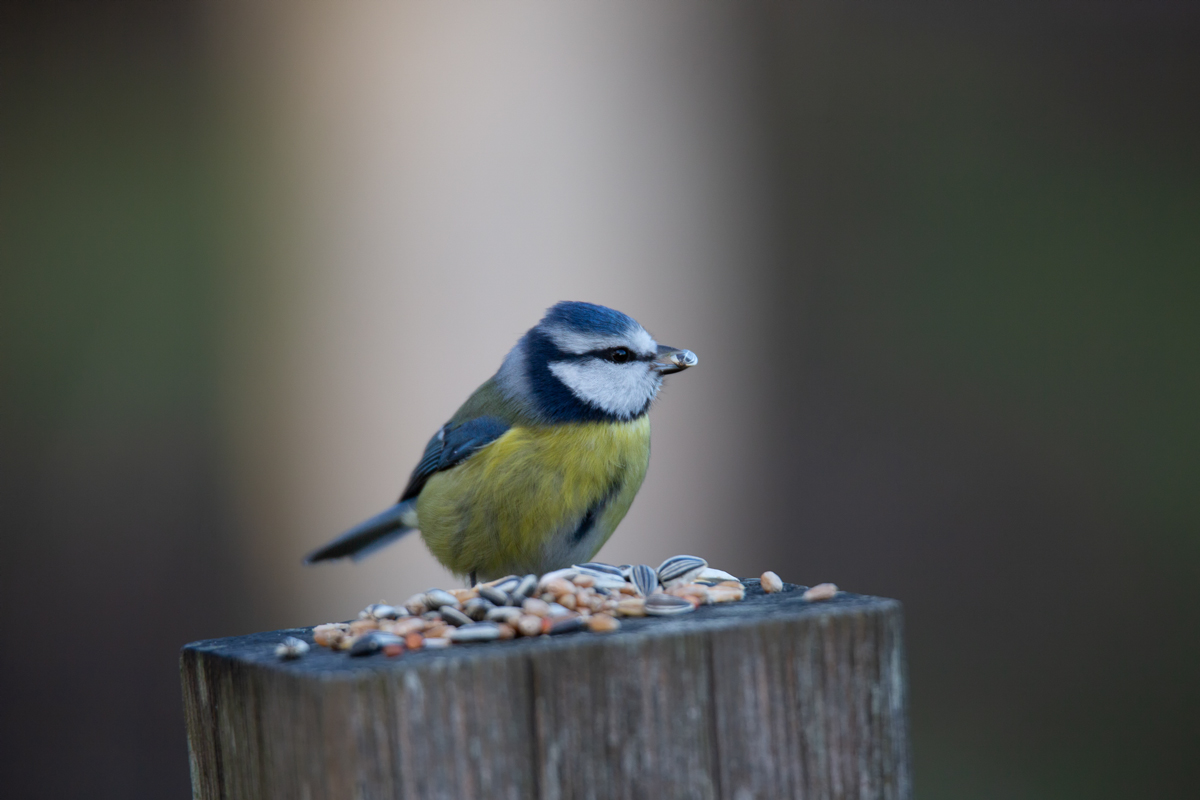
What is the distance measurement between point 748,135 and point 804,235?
622mm

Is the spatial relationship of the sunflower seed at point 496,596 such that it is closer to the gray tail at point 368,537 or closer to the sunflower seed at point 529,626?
the sunflower seed at point 529,626

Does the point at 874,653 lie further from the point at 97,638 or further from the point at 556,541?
the point at 97,638

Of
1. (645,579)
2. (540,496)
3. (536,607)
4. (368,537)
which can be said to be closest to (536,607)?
(536,607)

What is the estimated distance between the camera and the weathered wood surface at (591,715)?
43.1 inches

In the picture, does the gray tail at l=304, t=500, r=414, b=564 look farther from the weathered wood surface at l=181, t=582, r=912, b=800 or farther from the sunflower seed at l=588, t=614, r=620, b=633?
the sunflower seed at l=588, t=614, r=620, b=633

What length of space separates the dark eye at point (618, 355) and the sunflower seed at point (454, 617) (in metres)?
1.13

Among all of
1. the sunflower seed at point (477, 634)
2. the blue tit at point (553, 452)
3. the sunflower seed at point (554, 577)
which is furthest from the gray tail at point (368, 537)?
the sunflower seed at point (477, 634)

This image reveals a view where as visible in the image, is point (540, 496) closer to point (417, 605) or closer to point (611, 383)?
point (611, 383)

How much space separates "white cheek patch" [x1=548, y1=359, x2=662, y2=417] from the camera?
2508mm

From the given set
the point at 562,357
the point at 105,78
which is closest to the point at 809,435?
the point at 562,357

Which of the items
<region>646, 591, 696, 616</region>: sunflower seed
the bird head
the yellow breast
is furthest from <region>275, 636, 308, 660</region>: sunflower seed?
the bird head

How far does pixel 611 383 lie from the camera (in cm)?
253

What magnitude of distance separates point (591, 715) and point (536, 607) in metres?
0.28

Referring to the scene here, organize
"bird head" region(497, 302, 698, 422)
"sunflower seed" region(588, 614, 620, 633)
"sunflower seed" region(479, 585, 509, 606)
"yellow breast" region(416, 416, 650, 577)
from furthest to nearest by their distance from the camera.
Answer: "bird head" region(497, 302, 698, 422), "yellow breast" region(416, 416, 650, 577), "sunflower seed" region(479, 585, 509, 606), "sunflower seed" region(588, 614, 620, 633)
